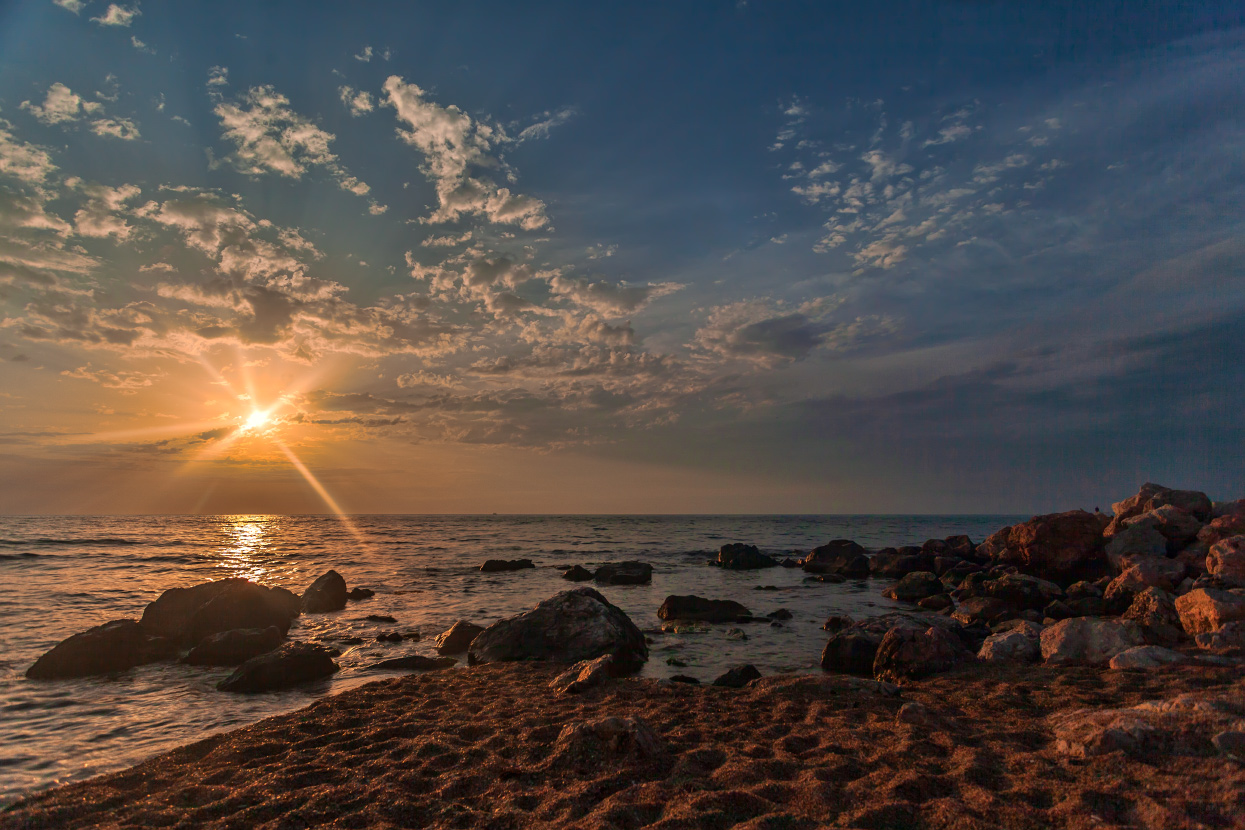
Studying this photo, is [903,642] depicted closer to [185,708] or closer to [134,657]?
[185,708]

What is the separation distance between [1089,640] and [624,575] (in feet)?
56.6

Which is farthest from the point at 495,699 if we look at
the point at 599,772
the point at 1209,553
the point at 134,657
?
the point at 1209,553

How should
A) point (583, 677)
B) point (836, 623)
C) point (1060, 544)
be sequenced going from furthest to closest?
1. point (1060, 544)
2. point (836, 623)
3. point (583, 677)

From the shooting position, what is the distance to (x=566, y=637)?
11.1 m

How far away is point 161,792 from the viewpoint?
17.9 ft

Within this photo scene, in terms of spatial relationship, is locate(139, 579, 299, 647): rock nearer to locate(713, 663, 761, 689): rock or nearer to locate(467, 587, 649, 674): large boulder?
locate(467, 587, 649, 674): large boulder

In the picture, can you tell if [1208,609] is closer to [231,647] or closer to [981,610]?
[981,610]

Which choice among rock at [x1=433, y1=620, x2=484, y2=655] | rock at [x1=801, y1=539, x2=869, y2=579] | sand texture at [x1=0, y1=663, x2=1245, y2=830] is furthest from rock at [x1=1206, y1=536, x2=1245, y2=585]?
rock at [x1=433, y1=620, x2=484, y2=655]

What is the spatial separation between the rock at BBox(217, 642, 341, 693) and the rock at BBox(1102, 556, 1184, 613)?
16949 mm

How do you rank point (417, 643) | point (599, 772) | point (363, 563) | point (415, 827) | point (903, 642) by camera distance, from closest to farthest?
point (415, 827) → point (599, 772) → point (903, 642) → point (417, 643) → point (363, 563)

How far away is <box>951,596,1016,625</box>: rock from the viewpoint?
13.8 metres

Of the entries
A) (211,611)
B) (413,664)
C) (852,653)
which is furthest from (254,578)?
(852,653)

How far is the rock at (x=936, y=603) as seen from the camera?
16.5 m

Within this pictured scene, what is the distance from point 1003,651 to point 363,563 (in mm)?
31575
